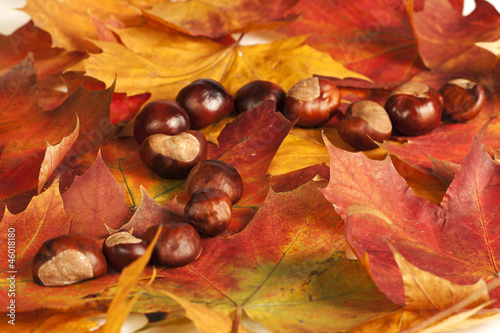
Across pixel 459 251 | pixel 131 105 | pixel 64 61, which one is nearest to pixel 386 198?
pixel 459 251

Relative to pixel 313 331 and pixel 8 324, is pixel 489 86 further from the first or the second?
pixel 8 324

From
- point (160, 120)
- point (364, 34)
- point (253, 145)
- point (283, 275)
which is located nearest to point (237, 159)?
point (253, 145)

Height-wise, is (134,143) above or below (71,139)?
below

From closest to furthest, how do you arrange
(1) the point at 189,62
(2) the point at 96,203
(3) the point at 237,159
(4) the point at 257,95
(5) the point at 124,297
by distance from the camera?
(5) the point at 124,297 < (2) the point at 96,203 < (3) the point at 237,159 < (4) the point at 257,95 < (1) the point at 189,62

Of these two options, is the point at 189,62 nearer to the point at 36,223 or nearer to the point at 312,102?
the point at 312,102

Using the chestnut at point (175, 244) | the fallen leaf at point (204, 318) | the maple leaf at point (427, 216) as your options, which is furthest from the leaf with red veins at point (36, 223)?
the maple leaf at point (427, 216)
